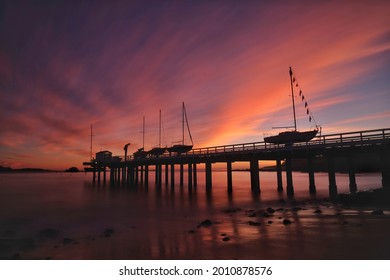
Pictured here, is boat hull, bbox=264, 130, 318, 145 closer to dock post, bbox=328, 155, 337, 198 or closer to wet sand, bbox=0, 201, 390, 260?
dock post, bbox=328, 155, 337, 198

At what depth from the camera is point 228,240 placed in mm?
10062

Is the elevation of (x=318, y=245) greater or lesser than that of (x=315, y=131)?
lesser

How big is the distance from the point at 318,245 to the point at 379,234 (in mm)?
2624

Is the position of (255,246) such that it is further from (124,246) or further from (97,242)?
(97,242)

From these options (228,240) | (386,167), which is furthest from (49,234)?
(386,167)

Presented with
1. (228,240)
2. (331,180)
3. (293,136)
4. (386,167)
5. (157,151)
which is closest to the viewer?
(228,240)

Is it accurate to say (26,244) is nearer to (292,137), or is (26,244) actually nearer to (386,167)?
(386,167)

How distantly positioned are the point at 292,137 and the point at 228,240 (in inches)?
725

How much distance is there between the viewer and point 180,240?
35.5 feet

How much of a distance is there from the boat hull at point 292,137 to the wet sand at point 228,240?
1204 centimetres

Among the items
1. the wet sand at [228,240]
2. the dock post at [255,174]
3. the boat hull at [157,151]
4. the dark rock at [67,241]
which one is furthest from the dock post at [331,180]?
the boat hull at [157,151]

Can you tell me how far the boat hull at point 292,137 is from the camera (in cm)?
2520

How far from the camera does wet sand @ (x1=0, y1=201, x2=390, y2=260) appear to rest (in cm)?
840
